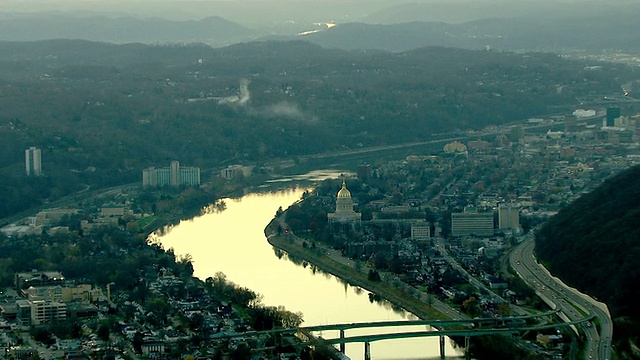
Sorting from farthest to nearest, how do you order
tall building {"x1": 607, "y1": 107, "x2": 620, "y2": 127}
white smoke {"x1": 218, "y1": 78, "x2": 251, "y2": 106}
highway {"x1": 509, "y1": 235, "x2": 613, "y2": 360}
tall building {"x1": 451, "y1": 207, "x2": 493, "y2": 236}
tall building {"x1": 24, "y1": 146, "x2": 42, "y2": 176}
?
white smoke {"x1": 218, "y1": 78, "x2": 251, "y2": 106} → tall building {"x1": 607, "y1": 107, "x2": 620, "y2": 127} → tall building {"x1": 24, "y1": 146, "x2": 42, "y2": 176} → tall building {"x1": 451, "y1": 207, "x2": 493, "y2": 236} → highway {"x1": 509, "y1": 235, "x2": 613, "y2": 360}

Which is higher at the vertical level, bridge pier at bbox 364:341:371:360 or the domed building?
the domed building

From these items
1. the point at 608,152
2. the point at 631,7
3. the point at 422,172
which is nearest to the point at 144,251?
the point at 422,172

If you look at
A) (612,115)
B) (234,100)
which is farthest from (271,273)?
(234,100)

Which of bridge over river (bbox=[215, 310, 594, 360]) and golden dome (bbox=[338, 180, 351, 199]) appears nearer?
bridge over river (bbox=[215, 310, 594, 360])

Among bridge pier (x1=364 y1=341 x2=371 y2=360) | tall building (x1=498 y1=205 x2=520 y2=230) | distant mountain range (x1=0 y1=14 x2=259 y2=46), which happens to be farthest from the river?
distant mountain range (x1=0 y1=14 x2=259 y2=46)

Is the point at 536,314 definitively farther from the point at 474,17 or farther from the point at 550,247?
the point at 474,17

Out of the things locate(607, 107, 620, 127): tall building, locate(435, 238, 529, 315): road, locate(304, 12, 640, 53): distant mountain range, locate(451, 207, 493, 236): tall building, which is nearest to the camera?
locate(435, 238, 529, 315): road

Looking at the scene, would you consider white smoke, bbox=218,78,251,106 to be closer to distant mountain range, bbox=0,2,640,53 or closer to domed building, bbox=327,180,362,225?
domed building, bbox=327,180,362,225

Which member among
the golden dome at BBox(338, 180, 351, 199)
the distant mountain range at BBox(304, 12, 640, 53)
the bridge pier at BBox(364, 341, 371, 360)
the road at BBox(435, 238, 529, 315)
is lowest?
the bridge pier at BBox(364, 341, 371, 360)
